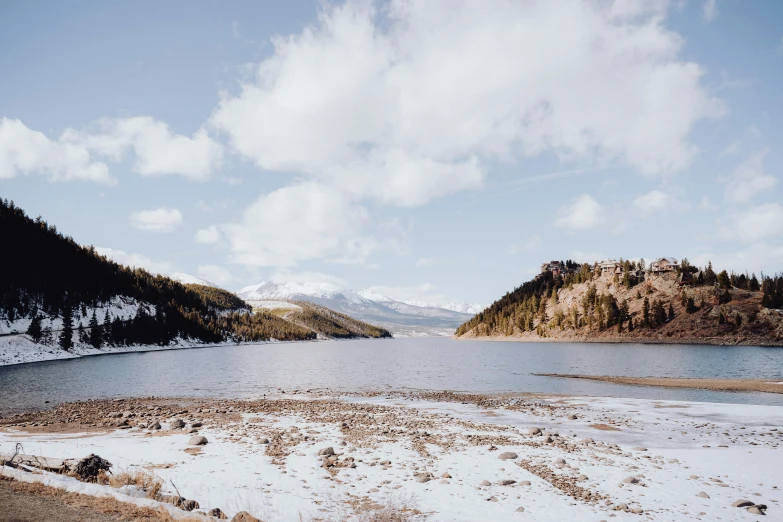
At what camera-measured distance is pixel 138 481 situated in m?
15.8

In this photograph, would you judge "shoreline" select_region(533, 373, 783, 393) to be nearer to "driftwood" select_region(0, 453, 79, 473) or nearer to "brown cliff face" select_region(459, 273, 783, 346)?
"driftwood" select_region(0, 453, 79, 473)

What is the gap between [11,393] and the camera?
50875 millimetres

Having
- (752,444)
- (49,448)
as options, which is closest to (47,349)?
(49,448)

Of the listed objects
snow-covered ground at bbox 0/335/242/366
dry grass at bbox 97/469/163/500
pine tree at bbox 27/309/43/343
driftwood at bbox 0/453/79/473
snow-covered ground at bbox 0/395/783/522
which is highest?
pine tree at bbox 27/309/43/343

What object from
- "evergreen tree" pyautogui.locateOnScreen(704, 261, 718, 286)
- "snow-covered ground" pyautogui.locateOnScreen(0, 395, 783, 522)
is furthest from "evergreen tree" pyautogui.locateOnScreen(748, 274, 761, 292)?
"snow-covered ground" pyautogui.locateOnScreen(0, 395, 783, 522)

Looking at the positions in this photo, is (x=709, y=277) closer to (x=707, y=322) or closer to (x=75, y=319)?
(x=707, y=322)

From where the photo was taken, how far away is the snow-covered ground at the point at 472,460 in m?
15.6

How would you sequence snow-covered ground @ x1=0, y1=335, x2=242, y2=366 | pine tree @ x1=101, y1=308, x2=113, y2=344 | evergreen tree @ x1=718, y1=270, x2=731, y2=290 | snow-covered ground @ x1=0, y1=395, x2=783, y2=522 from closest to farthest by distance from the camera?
snow-covered ground @ x1=0, y1=395, x2=783, y2=522
snow-covered ground @ x1=0, y1=335, x2=242, y2=366
pine tree @ x1=101, y1=308, x2=113, y2=344
evergreen tree @ x1=718, y1=270, x2=731, y2=290

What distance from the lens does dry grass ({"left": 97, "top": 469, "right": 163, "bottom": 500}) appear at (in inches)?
581

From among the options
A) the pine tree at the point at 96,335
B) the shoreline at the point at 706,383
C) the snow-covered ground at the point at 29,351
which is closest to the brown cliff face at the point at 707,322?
the shoreline at the point at 706,383

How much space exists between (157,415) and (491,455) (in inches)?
1050

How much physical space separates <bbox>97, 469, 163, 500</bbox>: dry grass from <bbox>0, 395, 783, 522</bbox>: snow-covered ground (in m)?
1.06

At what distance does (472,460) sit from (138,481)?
14320 millimetres

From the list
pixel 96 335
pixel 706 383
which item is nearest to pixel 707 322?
pixel 706 383
